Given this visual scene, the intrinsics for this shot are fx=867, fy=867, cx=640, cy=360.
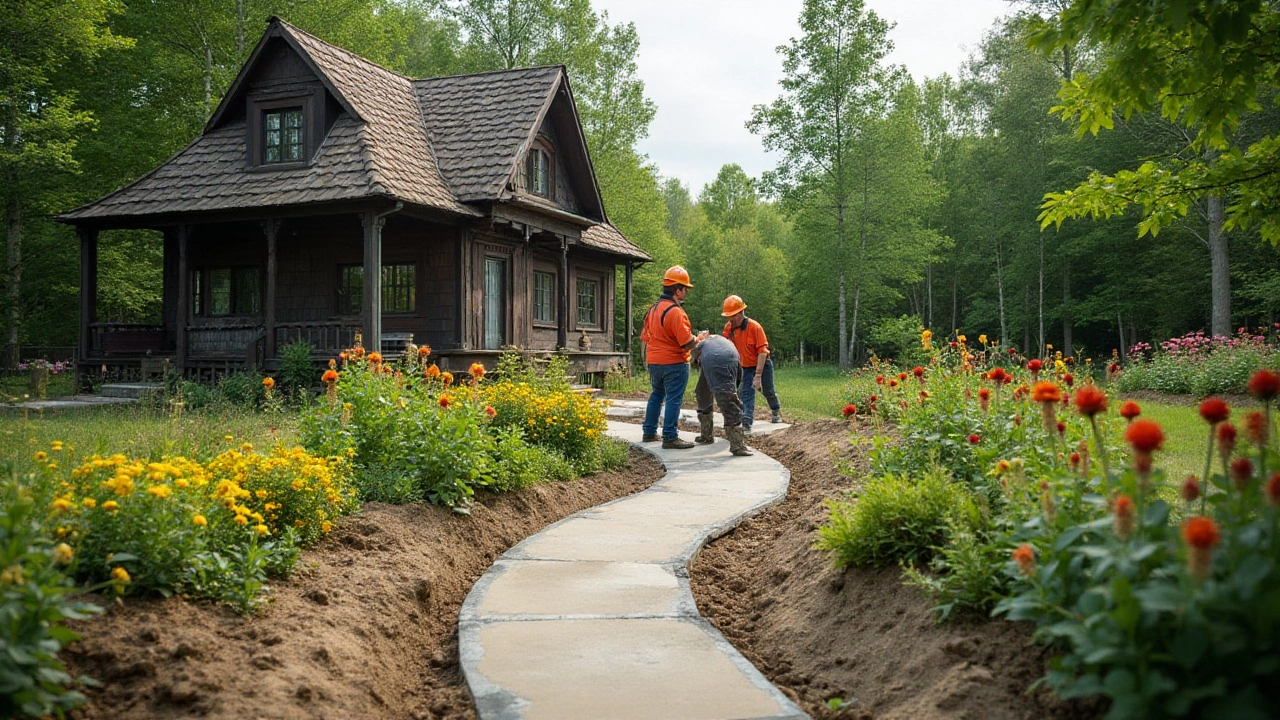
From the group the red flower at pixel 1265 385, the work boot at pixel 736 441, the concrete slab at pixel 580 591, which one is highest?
the red flower at pixel 1265 385

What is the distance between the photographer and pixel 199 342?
16.8 m

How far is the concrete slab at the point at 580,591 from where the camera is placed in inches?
168

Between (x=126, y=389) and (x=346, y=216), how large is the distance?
16.7 feet

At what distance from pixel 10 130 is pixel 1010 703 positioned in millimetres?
29017

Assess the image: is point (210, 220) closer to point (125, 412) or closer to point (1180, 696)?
point (125, 412)

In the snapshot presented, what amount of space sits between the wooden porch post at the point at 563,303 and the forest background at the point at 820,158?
816 centimetres


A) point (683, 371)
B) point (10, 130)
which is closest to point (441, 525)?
point (683, 371)

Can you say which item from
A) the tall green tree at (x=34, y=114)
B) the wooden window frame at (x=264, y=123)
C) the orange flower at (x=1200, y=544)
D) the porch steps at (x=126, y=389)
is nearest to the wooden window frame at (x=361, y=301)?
the wooden window frame at (x=264, y=123)

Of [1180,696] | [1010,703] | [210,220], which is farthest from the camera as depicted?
[210,220]

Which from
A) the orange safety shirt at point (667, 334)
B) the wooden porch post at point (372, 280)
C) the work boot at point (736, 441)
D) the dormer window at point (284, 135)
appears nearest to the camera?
the work boot at point (736, 441)

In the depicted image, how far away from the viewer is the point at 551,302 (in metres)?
21.4

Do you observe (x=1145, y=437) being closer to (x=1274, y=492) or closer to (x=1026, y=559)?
(x=1274, y=492)

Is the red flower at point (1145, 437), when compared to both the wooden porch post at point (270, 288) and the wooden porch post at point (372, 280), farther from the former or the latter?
the wooden porch post at point (270, 288)

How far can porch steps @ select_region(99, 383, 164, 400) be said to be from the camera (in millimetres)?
15336
